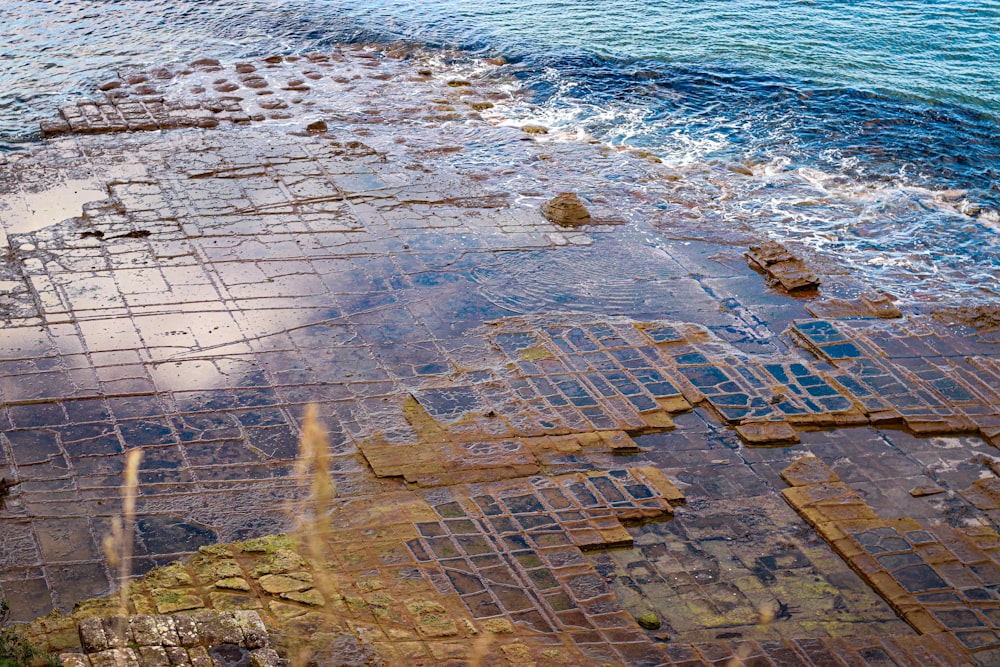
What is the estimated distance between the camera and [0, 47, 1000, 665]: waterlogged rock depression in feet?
20.1

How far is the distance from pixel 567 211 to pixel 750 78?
8067 millimetres

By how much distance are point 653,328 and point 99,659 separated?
20.0 feet

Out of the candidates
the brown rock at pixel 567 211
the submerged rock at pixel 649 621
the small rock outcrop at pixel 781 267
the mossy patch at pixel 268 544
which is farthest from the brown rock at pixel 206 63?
the submerged rock at pixel 649 621

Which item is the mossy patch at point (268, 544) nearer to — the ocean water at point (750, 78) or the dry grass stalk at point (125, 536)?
the dry grass stalk at point (125, 536)

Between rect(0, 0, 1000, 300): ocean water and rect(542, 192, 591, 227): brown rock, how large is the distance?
2.55m

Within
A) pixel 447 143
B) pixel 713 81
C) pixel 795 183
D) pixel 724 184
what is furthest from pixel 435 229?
pixel 713 81

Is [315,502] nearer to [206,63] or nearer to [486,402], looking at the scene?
[486,402]

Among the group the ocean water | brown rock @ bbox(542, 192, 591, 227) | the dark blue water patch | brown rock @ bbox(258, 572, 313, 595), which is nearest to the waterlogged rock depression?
brown rock @ bbox(258, 572, 313, 595)

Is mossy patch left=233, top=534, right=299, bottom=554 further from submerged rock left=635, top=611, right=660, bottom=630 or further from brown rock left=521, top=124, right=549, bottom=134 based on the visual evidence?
brown rock left=521, top=124, right=549, bottom=134

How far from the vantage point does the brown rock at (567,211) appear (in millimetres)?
11539

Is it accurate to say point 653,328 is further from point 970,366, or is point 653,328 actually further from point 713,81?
point 713,81

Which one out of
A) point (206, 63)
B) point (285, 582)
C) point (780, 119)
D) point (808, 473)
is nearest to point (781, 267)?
point (808, 473)

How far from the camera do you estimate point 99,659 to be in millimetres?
5035

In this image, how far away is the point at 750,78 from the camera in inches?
693
